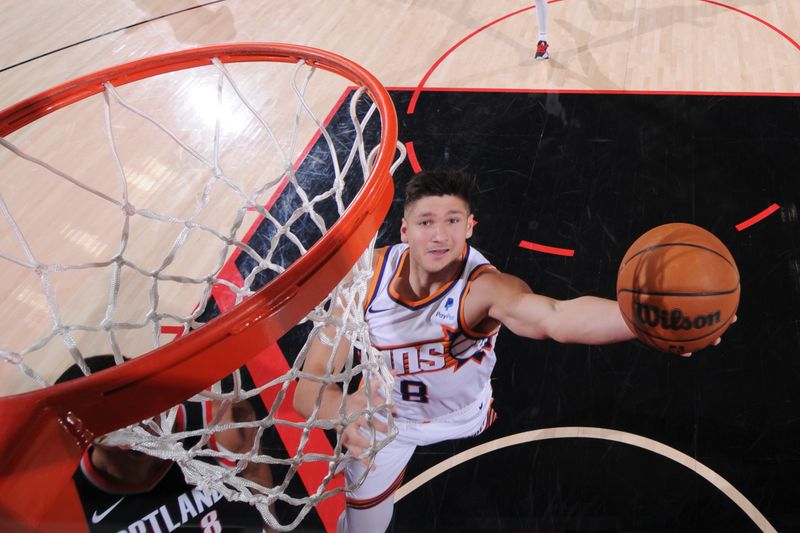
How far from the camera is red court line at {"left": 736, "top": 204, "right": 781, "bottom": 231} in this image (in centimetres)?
351

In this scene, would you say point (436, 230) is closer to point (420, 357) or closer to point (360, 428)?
point (420, 357)

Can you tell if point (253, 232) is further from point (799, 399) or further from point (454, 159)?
point (799, 399)

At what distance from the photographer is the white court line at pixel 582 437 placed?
9.11 feet

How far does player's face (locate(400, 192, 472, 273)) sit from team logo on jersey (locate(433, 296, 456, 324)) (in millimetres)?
185

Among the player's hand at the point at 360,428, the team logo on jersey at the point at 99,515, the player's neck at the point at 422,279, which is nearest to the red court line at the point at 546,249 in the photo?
the player's neck at the point at 422,279

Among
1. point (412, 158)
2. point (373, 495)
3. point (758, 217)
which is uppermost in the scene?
point (412, 158)

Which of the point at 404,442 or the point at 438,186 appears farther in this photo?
the point at 438,186

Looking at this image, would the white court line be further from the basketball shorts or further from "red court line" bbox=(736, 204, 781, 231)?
"red court line" bbox=(736, 204, 781, 231)

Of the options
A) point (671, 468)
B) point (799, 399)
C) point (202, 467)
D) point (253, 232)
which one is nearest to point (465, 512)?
point (671, 468)

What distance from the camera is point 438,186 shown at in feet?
12.2

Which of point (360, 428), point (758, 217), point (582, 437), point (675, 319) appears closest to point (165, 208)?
point (360, 428)

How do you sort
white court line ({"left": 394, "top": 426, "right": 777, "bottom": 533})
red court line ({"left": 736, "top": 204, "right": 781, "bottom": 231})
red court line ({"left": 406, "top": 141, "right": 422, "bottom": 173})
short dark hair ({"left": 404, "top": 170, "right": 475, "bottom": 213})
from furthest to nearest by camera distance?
red court line ({"left": 406, "top": 141, "right": 422, "bottom": 173}) → short dark hair ({"left": 404, "top": 170, "right": 475, "bottom": 213}) → red court line ({"left": 736, "top": 204, "right": 781, "bottom": 231}) → white court line ({"left": 394, "top": 426, "right": 777, "bottom": 533})

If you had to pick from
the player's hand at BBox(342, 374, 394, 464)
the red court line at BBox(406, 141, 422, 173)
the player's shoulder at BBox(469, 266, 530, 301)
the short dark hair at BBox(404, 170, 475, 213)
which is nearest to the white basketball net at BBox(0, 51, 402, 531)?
the player's hand at BBox(342, 374, 394, 464)

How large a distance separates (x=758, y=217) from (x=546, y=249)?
3.24ft
